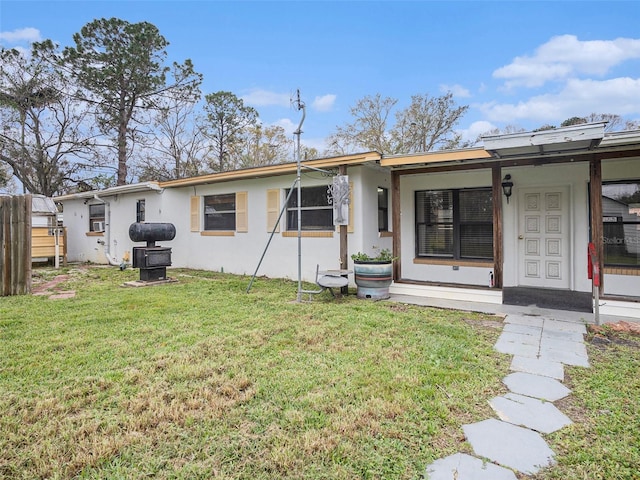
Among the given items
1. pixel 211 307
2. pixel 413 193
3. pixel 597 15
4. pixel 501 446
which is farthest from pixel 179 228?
pixel 597 15

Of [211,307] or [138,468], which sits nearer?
[138,468]

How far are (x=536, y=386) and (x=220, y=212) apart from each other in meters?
8.44

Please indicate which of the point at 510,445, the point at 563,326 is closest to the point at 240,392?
the point at 510,445

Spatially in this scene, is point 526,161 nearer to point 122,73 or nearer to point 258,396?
point 258,396

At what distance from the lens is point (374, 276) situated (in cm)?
600

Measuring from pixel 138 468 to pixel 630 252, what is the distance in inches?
285

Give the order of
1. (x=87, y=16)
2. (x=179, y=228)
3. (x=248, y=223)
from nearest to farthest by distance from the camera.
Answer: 1. (x=248, y=223)
2. (x=179, y=228)
3. (x=87, y=16)

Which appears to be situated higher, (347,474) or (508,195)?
(508,195)

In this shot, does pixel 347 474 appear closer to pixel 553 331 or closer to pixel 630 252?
pixel 553 331

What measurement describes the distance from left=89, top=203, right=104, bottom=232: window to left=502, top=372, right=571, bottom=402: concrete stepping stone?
530 inches

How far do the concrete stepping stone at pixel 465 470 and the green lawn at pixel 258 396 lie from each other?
0.06 m

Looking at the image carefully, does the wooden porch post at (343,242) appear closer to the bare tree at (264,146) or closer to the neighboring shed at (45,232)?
the neighboring shed at (45,232)

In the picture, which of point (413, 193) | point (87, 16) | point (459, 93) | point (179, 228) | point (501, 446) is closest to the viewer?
point (501, 446)

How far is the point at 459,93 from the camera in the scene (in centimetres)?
1730
